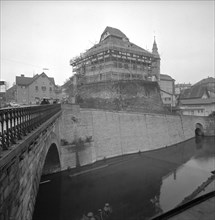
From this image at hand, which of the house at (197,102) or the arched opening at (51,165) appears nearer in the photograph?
the arched opening at (51,165)

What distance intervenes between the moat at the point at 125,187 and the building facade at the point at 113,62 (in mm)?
23271

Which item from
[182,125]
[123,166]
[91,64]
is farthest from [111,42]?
[123,166]

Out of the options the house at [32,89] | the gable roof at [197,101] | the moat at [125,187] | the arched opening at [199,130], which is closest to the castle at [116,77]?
the house at [32,89]

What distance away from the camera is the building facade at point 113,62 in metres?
40.0

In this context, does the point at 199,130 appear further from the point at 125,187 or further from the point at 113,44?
the point at 125,187

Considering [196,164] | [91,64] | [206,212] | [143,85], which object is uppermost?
[91,64]

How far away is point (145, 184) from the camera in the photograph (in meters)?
16.7

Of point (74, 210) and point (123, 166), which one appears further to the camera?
point (123, 166)

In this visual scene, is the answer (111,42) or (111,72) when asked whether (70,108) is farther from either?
(111,42)

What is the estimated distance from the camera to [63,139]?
18875 millimetres

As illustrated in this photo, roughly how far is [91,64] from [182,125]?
85.8 feet

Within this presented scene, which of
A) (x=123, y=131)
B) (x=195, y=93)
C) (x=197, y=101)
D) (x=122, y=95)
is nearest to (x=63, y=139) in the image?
(x=123, y=131)

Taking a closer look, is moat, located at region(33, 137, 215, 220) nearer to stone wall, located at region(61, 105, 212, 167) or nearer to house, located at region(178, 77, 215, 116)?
stone wall, located at region(61, 105, 212, 167)

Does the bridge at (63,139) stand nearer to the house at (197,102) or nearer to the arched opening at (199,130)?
the arched opening at (199,130)
